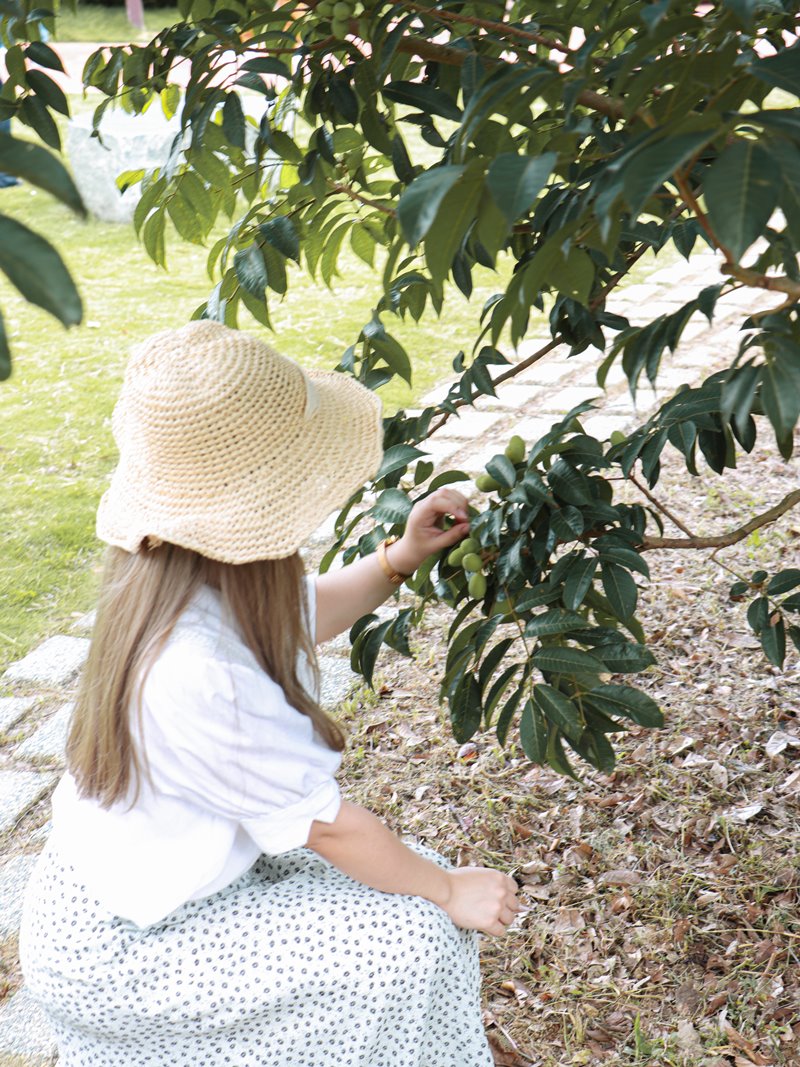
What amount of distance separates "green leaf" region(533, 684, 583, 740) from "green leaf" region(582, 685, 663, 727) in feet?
0.14

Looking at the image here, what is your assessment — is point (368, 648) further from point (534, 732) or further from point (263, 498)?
point (263, 498)

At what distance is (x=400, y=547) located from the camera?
1970mm

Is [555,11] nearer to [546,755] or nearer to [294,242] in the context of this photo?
[294,242]

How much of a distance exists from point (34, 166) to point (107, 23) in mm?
18247

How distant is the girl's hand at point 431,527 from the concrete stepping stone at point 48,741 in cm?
135

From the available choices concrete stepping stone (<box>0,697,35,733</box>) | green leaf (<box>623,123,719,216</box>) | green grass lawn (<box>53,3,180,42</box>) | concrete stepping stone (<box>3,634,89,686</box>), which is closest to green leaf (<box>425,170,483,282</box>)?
green leaf (<box>623,123,719,216</box>)

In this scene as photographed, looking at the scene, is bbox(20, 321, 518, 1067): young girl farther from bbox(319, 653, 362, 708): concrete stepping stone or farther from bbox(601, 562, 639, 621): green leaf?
bbox(319, 653, 362, 708): concrete stepping stone

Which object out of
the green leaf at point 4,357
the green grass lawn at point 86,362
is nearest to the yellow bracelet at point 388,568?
the green leaf at point 4,357

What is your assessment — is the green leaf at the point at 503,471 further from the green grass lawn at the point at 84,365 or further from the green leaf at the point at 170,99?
the green grass lawn at the point at 84,365

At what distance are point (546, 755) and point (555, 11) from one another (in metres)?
1.09

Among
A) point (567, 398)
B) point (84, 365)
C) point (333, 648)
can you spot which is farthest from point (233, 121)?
point (84, 365)

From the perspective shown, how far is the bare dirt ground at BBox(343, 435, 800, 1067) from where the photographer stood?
210 cm

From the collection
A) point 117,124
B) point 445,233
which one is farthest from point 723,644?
point 117,124

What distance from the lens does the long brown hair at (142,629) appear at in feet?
5.12
